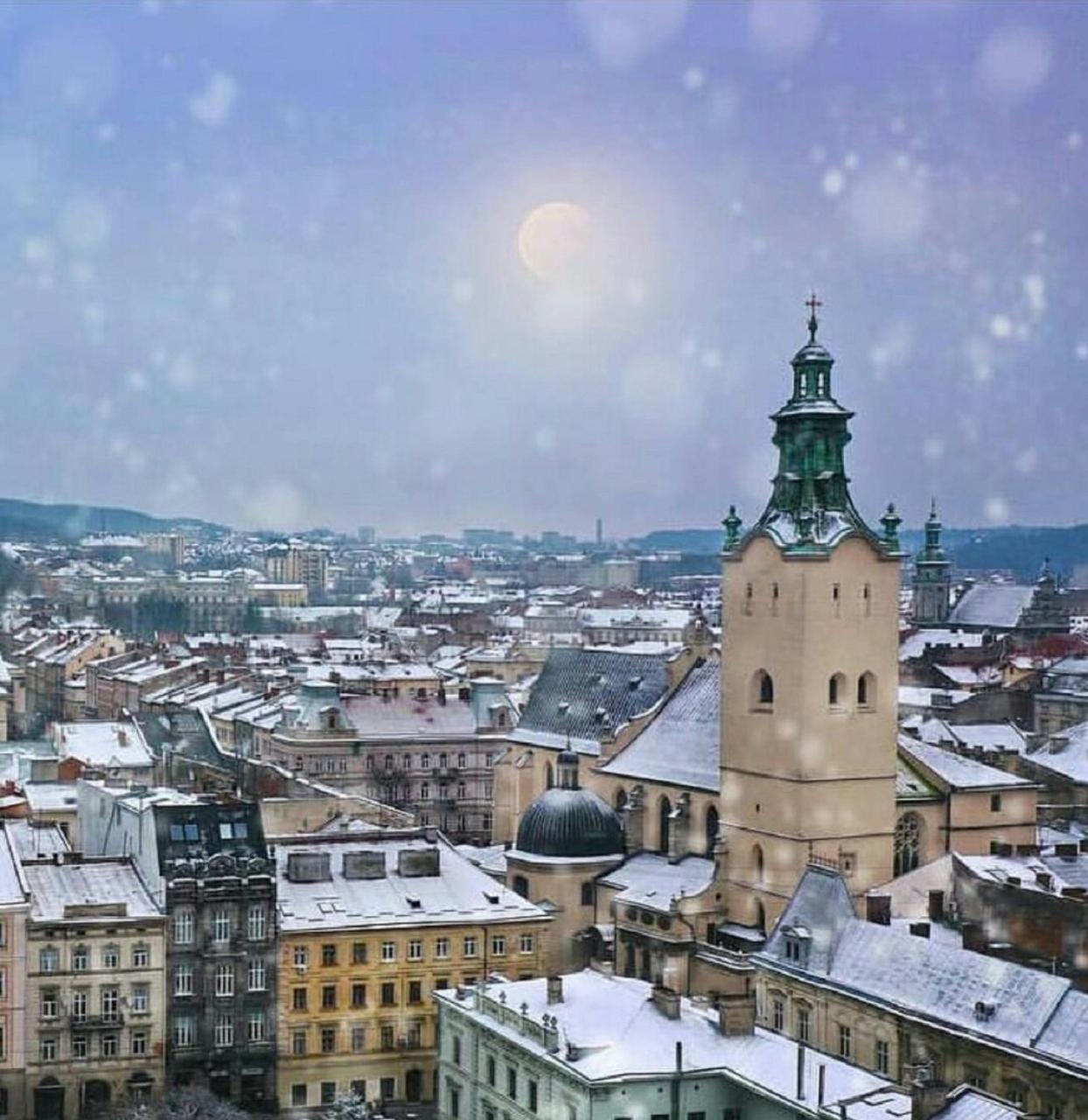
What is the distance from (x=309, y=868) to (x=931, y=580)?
95.6 meters

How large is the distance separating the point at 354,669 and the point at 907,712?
3193 centimetres

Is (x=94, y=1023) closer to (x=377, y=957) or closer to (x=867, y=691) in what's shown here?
(x=377, y=957)

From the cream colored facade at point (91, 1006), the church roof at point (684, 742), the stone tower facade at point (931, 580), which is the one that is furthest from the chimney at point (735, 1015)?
the stone tower facade at point (931, 580)

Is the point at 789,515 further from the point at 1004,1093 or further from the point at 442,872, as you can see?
the point at 1004,1093

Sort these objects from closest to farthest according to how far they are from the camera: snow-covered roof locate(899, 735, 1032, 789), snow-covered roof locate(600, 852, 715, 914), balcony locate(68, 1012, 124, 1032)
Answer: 1. balcony locate(68, 1012, 124, 1032)
2. snow-covered roof locate(600, 852, 715, 914)
3. snow-covered roof locate(899, 735, 1032, 789)

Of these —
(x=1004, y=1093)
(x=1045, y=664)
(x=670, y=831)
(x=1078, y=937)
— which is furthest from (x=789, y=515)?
(x=1045, y=664)

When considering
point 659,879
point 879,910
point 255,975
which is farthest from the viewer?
point 659,879

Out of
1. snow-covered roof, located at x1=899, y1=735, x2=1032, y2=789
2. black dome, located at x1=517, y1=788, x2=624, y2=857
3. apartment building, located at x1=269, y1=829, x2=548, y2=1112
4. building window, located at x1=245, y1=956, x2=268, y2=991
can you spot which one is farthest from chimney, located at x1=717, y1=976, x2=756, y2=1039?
black dome, located at x1=517, y1=788, x2=624, y2=857

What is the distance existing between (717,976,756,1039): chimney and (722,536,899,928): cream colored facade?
1347 centimetres

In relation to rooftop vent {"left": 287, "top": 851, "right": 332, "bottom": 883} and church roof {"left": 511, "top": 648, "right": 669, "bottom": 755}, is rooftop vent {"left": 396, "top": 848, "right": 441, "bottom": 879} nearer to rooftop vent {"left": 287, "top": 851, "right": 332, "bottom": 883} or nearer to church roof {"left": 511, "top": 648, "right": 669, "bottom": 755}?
rooftop vent {"left": 287, "top": 851, "right": 332, "bottom": 883}

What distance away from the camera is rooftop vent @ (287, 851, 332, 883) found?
2121 inches

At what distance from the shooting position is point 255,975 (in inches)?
2004

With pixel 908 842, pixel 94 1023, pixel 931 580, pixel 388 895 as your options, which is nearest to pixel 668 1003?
pixel 388 895

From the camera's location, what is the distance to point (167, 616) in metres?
192
